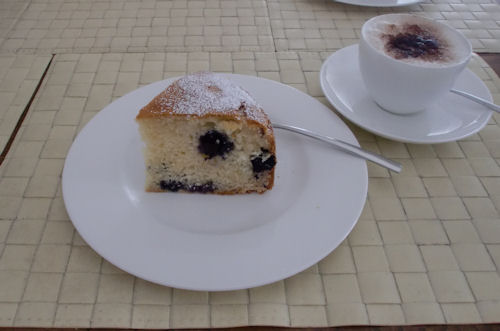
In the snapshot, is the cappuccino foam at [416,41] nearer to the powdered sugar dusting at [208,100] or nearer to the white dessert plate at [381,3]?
the powdered sugar dusting at [208,100]

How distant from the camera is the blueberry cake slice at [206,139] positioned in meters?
1.05

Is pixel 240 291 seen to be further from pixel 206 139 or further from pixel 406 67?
pixel 406 67

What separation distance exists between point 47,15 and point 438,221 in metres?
1.86

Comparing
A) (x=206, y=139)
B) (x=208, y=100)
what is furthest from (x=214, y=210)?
(x=208, y=100)

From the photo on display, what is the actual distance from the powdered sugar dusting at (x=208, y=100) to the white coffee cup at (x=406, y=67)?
40 centimetres

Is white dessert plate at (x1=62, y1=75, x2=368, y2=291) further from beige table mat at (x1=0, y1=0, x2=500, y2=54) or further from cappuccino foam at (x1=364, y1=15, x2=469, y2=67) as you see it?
beige table mat at (x1=0, y1=0, x2=500, y2=54)

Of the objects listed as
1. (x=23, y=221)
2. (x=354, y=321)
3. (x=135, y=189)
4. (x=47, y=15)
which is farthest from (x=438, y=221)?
(x=47, y=15)

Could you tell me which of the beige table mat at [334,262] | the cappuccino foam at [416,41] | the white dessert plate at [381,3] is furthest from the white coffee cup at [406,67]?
the white dessert plate at [381,3]

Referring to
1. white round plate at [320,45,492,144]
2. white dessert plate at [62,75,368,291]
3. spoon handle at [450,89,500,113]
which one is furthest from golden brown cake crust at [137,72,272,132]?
spoon handle at [450,89,500,113]

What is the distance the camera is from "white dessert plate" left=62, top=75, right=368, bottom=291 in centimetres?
85

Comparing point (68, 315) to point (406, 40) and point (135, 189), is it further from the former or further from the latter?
point (406, 40)

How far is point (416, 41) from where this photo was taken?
120 centimetres

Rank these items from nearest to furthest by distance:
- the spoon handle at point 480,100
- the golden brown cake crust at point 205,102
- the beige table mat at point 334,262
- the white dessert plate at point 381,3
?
the beige table mat at point 334,262 < the golden brown cake crust at point 205,102 < the spoon handle at point 480,100 < the white dessert plate at point 381,3

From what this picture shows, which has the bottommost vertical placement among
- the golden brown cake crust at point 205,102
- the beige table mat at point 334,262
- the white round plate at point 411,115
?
the beige table mat at point 334,262
